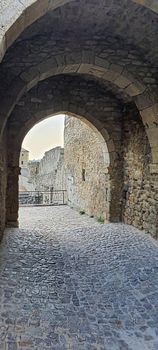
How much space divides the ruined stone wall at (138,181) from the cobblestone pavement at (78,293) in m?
0.51

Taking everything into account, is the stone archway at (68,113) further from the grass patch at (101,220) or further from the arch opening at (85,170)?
the grass patch at (101,220)

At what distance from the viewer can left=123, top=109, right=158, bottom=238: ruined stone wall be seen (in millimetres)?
5102

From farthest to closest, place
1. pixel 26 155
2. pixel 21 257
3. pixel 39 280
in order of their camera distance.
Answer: pixel 26 155 → pixel 21 257 → pixel 39 280

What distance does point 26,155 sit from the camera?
2558cm

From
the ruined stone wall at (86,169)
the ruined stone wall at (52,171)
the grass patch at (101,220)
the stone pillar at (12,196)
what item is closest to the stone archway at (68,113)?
the stone pillar at (12,196)

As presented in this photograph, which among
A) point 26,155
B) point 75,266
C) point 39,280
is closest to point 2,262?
point 39,280

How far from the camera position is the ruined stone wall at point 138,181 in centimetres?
510

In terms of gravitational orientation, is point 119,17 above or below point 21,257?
above

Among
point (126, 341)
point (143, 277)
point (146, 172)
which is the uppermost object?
point (146, 172)

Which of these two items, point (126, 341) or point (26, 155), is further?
point (26, 155)

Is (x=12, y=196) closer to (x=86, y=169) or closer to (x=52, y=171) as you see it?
(x=86, y=169)

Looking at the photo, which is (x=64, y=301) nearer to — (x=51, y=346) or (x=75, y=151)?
(x=51, y=346)

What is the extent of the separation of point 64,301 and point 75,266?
0.91 meters

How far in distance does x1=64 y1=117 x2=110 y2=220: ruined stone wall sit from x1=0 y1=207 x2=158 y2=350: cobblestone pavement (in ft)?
6.66
